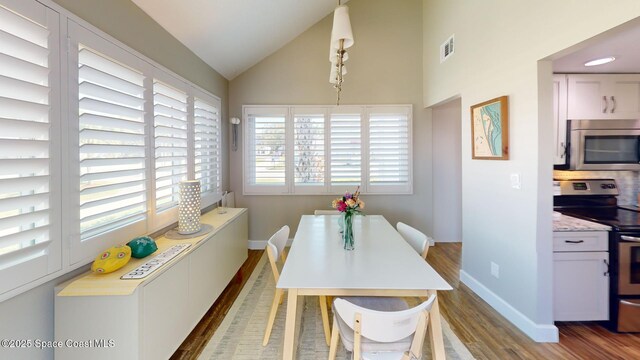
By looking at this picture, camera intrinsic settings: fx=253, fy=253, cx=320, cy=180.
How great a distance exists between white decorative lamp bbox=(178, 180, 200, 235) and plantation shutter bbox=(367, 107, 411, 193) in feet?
8.28

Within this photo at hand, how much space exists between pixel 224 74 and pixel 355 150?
2198 mm

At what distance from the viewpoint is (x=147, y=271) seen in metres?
1.48

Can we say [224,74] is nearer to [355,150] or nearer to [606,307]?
[355,150]

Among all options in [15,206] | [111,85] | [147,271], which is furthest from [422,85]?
[15,206]

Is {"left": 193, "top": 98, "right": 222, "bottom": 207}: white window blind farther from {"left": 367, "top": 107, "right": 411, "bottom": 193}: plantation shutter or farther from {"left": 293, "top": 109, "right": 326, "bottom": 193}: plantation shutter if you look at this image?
{"left": 367, "top": 107, "right": 411, "bottom": 193}: plantation shutter

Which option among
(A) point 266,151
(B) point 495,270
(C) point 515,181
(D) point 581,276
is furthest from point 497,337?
(A) point 266,151

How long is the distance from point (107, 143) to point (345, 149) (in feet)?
9.47

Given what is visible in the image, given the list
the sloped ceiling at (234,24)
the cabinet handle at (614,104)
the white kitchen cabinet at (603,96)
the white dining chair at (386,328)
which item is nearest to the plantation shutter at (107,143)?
the sloped ceiling at (234,24)

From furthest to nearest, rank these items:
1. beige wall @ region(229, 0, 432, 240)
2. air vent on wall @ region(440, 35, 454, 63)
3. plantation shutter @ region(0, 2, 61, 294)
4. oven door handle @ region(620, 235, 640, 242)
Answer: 1. beige wall @ region(229, 0, 432, 240)
2. air vent on wall @ region(440, 35, 454, 63)
3. oven door handle @ region(620, 235, 640, 242)
4. plantation shutter @ region(0, 2, 61, 294)

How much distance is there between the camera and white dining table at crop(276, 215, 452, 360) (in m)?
1.34

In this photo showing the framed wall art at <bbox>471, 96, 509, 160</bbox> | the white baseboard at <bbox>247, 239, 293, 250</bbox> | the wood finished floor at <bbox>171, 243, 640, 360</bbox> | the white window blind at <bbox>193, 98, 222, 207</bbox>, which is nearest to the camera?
the wood finished floor at <bbox>171, 243, 640, 360</bbox>

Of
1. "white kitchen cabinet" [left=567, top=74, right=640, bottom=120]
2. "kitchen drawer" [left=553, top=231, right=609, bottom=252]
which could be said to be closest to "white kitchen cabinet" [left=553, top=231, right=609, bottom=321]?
"kitchen drawer" [left=553, top=231, right=609, bottom=252]

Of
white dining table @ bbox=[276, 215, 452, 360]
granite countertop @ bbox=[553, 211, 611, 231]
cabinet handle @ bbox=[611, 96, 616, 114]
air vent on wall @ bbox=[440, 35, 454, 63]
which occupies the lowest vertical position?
white dining table @ bbox=[276, 215, 452, 360]

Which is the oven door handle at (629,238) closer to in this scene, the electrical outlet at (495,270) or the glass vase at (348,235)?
the electrical outlet at (495,270)
